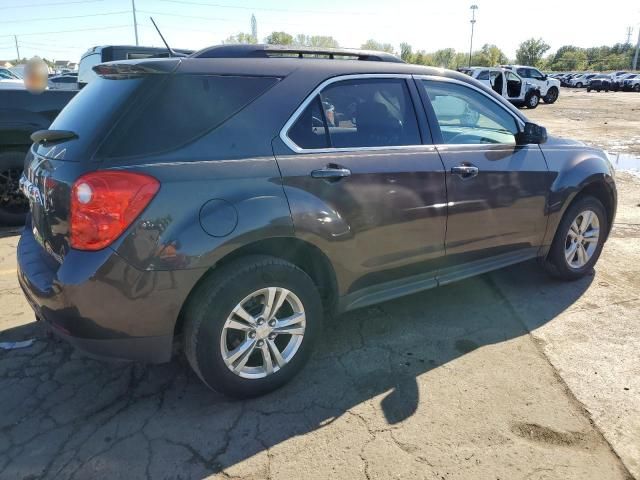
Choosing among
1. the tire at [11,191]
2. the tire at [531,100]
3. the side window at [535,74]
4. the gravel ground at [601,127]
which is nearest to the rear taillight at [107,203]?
the tire at [11,191]

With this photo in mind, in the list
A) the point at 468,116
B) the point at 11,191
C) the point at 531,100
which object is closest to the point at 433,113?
the point at 468,116

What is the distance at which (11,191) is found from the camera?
5910mm

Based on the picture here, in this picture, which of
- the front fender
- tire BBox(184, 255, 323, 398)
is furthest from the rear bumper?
the front fender

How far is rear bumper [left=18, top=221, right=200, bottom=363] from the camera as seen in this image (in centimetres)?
230

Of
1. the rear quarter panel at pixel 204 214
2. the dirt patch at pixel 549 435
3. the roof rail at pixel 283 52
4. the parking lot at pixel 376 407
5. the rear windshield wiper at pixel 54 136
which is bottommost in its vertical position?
the dirt patch at pixel 549 435

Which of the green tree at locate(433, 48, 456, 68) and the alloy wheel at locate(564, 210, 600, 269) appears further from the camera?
the green tree at locate(433, 48, 456, 68)

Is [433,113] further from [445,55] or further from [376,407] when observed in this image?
[445,55]

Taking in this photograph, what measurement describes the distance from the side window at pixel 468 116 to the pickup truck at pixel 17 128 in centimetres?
448

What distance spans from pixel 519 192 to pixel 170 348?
8.89 feet

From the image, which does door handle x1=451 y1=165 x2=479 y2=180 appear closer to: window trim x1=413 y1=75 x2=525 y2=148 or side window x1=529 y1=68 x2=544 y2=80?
window trim x1=413 y1=75 x2=525 y2=148

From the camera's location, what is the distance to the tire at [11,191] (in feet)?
18.7

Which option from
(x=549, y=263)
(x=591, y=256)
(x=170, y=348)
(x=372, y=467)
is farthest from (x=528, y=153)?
(x=170, y=348)

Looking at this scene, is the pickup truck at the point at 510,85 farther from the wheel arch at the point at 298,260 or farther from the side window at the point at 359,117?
the wheel arch at the point at 298,260

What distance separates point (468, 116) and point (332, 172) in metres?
1.58
